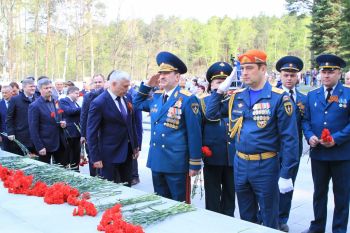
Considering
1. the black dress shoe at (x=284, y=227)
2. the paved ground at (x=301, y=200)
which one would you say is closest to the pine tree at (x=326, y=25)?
the paved ground at (x=301, y=200)

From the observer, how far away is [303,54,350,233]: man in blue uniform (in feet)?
12.5

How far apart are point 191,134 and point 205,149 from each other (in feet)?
1.72

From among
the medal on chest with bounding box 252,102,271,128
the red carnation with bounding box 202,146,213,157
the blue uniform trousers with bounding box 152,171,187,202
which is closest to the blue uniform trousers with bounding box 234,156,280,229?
the medal on chest with bounding box 252,102,271,128

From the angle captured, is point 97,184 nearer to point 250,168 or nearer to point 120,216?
point 120,216

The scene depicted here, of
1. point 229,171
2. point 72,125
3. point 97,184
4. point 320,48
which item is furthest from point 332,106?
point 320,48

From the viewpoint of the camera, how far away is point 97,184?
3.13m

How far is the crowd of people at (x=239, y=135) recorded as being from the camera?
3.03 meters

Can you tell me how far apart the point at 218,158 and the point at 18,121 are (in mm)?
3461

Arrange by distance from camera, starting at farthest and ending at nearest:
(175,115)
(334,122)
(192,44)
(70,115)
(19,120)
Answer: (192,44) → (70,115) → (19,120) → (334,122) → (175,115)

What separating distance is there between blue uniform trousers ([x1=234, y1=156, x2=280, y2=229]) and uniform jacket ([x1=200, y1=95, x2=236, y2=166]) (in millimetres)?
957

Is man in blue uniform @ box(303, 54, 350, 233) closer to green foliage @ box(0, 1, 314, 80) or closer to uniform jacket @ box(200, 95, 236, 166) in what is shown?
Result: uniform jacket @ box(200, 95, 236, 166)

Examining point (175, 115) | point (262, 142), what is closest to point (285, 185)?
point (262, 142)

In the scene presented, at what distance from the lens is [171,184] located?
12.0 feet

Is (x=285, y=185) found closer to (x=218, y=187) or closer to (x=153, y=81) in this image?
(x=218, y=187)
